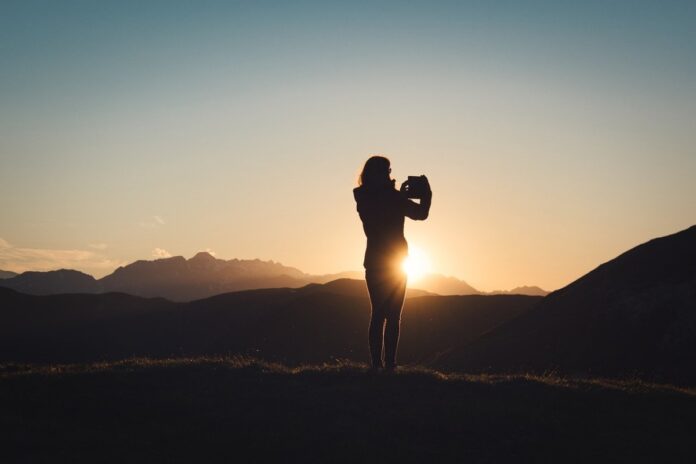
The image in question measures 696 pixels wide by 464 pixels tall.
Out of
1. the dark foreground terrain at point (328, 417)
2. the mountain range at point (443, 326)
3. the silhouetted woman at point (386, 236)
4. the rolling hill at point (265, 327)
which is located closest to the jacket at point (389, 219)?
the silhouetted woman at point (386, 236)

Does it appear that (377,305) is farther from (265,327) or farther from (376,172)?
(265,327)

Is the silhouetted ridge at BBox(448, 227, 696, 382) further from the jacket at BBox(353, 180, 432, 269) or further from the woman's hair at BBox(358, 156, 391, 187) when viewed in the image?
the woman's hair at BBox(358, 156, 391, 187)

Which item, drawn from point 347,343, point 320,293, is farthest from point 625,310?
point 320,293

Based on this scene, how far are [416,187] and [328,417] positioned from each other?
3955 millimetres

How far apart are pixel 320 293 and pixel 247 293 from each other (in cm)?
1991

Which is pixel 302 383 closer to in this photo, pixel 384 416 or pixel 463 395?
pixel 384 416

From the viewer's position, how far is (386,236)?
1022cm

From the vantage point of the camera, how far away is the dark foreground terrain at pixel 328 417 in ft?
25.2

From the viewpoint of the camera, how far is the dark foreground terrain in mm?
7695

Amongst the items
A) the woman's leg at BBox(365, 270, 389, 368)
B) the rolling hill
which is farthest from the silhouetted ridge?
the woman's leg at BBox(365, 270, 389, 368)

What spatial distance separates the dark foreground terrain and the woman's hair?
3146 millimetres

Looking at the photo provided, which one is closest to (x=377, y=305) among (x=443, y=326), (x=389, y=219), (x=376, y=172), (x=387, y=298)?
(x=387, y=298)

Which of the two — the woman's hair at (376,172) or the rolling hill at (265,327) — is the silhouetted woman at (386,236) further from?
the rolling hill at (265,327)

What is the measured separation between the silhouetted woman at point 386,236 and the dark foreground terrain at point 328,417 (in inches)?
44.8
